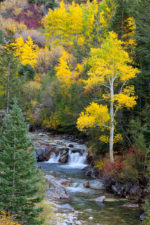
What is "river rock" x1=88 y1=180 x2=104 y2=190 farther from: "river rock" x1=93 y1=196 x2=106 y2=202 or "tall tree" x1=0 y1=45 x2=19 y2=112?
"tall tree" x1=0 y1=45 x2=19 y2=112

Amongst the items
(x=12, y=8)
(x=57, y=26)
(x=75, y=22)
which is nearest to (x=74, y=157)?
(x=75, y=22)

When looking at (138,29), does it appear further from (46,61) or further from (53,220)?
(46,61)

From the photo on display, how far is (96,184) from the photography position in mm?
18641

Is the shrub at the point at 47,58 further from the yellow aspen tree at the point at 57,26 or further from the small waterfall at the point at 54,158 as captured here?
the small waterfall at the point at 54,158

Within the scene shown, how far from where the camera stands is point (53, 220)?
38.0ft

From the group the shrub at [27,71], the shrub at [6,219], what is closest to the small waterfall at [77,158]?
the shrub at [27,71]

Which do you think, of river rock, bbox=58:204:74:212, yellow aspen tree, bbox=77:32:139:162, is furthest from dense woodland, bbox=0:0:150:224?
river rock, bbox=58:204:74:212

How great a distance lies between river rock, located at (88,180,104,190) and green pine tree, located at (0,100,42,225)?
→ 9509 mm

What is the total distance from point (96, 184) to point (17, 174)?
10556 mm

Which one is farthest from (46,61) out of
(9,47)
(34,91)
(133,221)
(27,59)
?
(133,221)

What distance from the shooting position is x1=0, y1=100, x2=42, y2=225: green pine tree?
8977 mm

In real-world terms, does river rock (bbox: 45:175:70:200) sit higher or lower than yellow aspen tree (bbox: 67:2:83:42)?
lower

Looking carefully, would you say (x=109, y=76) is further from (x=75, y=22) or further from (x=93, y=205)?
(x=75, y=22)

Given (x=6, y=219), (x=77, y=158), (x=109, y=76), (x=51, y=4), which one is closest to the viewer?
(x=6, y=219)
